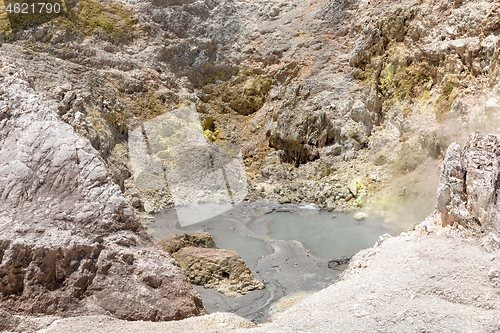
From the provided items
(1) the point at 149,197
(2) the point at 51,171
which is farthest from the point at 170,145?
(2) the point at 51,171

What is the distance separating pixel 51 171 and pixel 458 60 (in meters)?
16.4

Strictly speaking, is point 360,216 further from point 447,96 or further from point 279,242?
point 447,96

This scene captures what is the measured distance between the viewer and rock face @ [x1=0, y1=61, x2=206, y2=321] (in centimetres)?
428

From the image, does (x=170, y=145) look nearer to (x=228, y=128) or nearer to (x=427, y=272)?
(x=228, y=128)

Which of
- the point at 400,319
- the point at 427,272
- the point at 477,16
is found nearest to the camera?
the point at 400,319

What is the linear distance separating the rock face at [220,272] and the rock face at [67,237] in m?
4.33

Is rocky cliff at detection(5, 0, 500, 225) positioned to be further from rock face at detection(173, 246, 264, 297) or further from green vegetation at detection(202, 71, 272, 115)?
rock face at detection(173, 246, 264, 297)

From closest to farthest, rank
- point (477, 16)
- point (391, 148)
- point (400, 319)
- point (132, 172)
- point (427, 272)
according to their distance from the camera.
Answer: point (400, 319) < point (427, 272) < point (477, 16) < point (391, 148) < point (132, 172)

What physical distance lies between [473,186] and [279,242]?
27.5ft

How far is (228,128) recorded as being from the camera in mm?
25953

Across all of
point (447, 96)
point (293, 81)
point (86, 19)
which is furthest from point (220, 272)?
point (86, 19)

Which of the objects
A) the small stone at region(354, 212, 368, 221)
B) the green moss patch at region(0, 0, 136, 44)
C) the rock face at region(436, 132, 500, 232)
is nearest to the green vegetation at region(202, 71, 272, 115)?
the green moss patch at region(0, 0, 136, 44)

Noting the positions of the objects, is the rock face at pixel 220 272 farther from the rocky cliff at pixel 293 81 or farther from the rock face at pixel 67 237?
the rocky cliff at pixel 293 81

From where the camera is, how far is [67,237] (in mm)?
4523
